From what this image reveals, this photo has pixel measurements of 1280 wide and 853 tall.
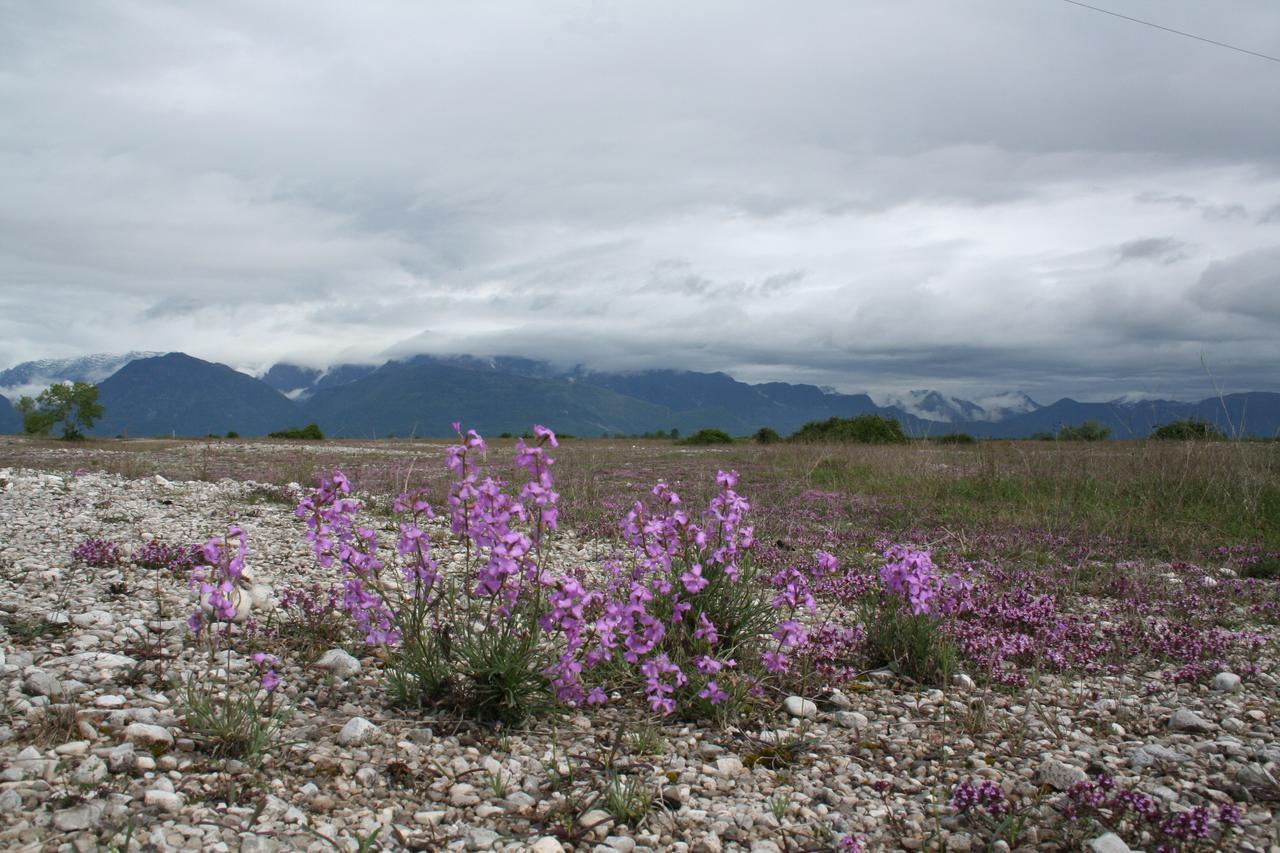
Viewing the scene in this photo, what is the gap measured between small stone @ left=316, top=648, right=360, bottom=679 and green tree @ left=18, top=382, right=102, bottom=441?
56984 mm

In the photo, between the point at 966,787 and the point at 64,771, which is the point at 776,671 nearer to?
the point at 966,787


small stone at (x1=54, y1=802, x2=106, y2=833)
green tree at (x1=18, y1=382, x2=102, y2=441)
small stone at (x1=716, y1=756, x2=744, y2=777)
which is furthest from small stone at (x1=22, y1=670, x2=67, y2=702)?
green tree at (x1=18, y1=382, x2=102, y2=441)

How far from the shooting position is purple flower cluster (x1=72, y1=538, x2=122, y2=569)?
7297 mm

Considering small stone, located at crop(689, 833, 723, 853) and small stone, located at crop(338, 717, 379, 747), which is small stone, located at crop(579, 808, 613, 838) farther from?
small stone, located at crop(338, 717, 379, 747)

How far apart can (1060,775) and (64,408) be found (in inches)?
2545

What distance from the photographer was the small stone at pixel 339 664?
16.8ft

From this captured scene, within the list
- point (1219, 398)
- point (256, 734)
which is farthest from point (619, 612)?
point (1219, 398)

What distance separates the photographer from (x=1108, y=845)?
10.4ft

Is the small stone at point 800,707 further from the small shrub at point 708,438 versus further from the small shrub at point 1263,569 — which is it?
the small shrub at point 708,438

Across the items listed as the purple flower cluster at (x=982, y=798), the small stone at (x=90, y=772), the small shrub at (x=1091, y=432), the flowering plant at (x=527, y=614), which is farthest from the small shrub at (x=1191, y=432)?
the small stone at (x=90, y=772)

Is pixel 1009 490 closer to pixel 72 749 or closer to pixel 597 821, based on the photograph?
pixel 597 821

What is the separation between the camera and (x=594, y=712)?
4.75 m

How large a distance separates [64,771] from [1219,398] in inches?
718

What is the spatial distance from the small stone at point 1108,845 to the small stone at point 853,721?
1.50 meters
